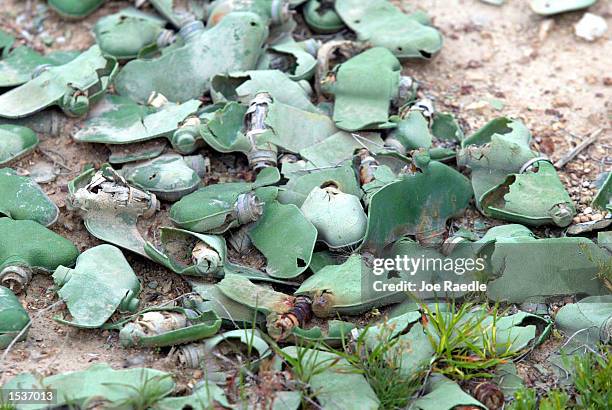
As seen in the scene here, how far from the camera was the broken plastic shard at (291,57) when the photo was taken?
3.13m

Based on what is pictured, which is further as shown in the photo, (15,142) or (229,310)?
(15,142)

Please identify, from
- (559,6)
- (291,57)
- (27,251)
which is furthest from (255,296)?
(559,6)

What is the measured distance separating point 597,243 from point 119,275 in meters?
1.35

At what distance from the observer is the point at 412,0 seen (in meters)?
3.65

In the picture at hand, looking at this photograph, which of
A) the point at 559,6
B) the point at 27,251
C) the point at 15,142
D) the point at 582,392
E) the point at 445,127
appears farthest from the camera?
the point at 559,6

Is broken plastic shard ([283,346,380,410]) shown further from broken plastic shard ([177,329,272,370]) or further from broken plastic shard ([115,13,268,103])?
broken plastic shard ([115,13,268,103])

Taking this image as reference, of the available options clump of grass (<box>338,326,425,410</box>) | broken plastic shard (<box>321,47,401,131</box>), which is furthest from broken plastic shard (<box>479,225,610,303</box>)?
broken plastic shard (<box>321,47,401,131</box>)

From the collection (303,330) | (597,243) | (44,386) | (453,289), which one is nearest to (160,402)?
(44,386)

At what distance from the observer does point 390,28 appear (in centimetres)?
335

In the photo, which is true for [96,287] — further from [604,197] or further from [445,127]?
[604,197]

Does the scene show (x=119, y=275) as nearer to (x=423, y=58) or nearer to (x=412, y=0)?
(x=423, y=58)

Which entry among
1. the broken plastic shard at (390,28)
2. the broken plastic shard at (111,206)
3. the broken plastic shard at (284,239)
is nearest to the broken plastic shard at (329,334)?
the broken plastic shard at (284,239)

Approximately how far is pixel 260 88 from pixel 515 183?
0.89 meters

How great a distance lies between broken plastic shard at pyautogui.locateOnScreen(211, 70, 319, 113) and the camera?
2.99 meters
